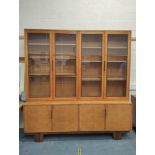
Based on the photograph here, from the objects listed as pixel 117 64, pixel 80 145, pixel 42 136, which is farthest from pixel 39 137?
pixel 117 64

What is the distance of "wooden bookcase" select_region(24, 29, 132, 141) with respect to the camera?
12.6 ft

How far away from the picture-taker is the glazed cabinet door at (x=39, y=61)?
13.4 feet

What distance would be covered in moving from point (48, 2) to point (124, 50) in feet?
5.77

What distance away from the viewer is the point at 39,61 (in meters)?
4.12

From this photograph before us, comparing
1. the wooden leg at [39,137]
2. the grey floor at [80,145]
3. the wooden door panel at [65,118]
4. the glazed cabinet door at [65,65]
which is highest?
the glazed cabinet door at [65,65]

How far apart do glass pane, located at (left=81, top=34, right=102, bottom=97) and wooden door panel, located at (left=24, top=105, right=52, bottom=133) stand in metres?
0.84

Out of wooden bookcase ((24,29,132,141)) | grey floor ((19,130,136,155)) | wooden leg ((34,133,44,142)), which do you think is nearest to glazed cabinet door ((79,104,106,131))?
wooden bookcase ((24,29,132,141))

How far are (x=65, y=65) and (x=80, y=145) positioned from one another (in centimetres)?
152

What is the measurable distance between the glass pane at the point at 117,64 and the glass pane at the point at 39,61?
118cm

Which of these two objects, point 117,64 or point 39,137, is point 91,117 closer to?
point 39,137

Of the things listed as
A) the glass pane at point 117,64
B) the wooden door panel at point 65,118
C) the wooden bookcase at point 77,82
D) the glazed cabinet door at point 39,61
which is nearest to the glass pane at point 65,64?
the wooden bookcase at point 77,82

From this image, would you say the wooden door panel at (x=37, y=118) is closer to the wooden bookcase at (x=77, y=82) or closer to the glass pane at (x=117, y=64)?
the wooden bookcase at (x=77, y=82)

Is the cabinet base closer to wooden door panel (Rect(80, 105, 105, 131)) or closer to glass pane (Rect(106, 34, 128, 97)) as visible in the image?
wooden door panel (Rect(80, 105, 105, 131))
